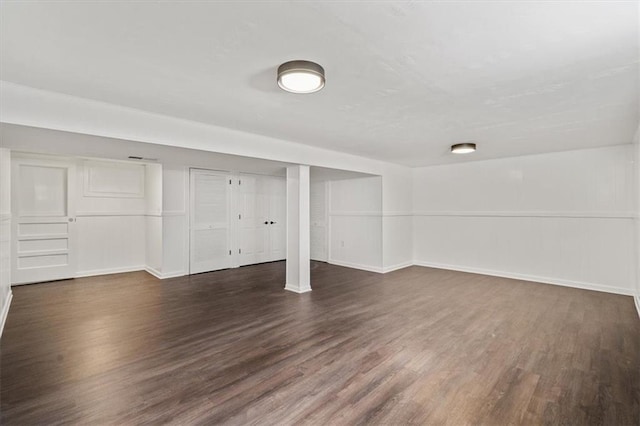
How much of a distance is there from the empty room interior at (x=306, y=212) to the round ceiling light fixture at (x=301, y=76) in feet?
0.05

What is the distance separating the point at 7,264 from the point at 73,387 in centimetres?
282

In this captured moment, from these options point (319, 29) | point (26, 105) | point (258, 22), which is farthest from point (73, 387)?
point (319, 29)

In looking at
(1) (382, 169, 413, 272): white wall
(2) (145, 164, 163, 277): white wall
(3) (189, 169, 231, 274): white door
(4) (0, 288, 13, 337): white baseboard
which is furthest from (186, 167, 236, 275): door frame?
(1) (382, 169, 413, 272): white wall

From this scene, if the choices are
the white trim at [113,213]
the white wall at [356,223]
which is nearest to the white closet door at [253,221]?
the white wall at [356,223]

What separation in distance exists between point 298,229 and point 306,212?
29 centimetres

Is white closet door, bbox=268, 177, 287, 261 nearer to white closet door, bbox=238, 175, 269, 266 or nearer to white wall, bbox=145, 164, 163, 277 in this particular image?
white closet door, bbox=238, 175, 269, 266

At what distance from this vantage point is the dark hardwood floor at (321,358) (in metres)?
1.91

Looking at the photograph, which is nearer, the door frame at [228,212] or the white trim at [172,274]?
the white trim at [172,274]

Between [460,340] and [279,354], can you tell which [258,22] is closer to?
[279,354]

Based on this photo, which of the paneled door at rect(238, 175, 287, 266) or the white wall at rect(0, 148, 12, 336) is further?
the paneled door at rect(238, 175, 287, 266)

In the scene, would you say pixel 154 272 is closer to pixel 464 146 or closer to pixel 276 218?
pixel 276 218

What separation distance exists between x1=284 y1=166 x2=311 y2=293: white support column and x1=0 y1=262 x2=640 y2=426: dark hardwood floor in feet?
1.03

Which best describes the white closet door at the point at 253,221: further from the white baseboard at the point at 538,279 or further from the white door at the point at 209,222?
the white baseboard at the point at 538,279

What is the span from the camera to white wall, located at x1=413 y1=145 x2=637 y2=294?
15.0 feet
